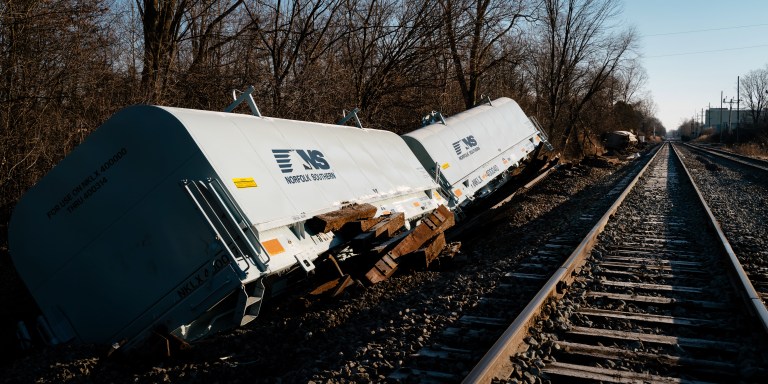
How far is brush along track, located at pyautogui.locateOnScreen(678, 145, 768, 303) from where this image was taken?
278 inches

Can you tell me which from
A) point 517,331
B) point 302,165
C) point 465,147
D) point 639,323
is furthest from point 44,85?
point 639,323

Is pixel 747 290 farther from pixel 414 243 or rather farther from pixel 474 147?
pixel 474 147

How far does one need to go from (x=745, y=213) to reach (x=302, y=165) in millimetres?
10062

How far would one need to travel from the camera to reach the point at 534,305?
4.96 meters

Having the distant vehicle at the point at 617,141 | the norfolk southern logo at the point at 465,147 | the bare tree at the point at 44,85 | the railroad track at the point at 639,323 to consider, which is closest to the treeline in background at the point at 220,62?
the bare tree at the point at 44,85

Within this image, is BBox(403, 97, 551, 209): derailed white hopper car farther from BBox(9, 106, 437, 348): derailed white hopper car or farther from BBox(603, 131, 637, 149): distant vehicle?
BBox(603, 131, 637, 149): distant vehicle

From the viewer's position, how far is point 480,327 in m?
4.99

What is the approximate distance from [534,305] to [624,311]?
1016mm

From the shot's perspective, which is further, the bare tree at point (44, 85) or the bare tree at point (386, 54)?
the bare tree at point (386, 54)

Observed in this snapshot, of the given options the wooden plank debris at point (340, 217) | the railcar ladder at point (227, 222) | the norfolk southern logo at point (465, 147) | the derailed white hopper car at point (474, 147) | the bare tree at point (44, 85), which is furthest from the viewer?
the norfolk southern logo at point (465, 147)

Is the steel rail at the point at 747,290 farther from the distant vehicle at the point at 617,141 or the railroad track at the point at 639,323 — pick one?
the distant vehicle at the point at 617,141

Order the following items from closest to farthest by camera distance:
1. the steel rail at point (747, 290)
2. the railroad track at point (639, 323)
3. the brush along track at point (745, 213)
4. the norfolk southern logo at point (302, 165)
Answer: the railroad track at point (639, 323)
the steel rail at point (747, 290)
the norfolk southern logo at point (302, 165)
the brush along track at point (745, 213)

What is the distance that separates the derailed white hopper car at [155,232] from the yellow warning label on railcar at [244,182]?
2 centimetres

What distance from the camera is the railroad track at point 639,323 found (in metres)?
3.91
